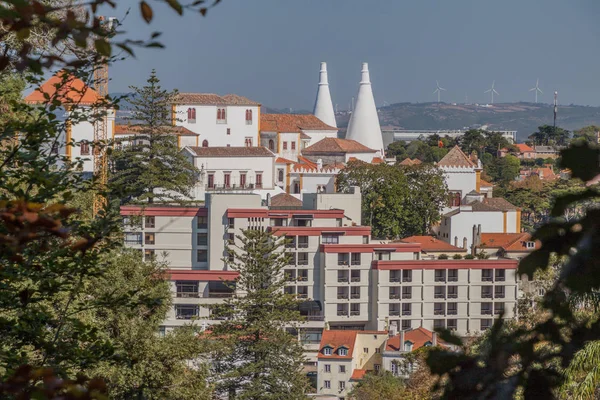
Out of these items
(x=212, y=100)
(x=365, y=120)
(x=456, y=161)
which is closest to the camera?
(x=212, y=100)

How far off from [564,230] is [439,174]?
47.9 m

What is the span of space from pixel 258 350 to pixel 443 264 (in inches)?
525

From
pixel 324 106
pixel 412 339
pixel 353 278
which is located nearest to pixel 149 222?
pixel 353 278

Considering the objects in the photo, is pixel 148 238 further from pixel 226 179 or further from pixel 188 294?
pixel 226 179

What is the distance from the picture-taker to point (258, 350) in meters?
20.8

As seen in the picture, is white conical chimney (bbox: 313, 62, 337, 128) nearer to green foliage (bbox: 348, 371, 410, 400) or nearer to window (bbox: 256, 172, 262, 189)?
window (bbox: 256, 172, 262, 189)

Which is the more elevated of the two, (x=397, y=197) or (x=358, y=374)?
(x=397, y=197)

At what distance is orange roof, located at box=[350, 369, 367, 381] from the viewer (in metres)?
27.9

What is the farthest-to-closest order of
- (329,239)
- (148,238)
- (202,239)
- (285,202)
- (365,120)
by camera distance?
(365,120) → (285,202) → (202,239) → (148,238) → (329,239)

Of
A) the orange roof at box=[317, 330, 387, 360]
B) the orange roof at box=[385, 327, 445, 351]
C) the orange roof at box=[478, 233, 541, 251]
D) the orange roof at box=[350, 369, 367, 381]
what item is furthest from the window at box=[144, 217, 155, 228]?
the orange roof at box=[478, 233, 541, 251]

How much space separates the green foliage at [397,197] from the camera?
4625 centimetres

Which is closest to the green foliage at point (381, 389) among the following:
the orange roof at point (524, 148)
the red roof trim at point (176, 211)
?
the red roof trim at point (176, 211)

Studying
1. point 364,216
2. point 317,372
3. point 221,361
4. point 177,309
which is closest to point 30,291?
point 221,361

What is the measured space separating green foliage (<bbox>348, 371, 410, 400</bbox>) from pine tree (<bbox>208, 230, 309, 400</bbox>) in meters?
1.47
